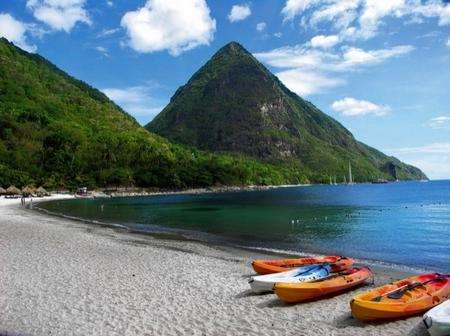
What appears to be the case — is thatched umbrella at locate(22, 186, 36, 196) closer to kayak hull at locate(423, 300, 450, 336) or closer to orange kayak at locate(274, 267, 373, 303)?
orange kayak at locate(274, 267, 373, 303)

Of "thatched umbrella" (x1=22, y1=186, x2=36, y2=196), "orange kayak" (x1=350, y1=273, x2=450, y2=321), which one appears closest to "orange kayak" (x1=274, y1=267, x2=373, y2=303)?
"orange kayak" (x1=350, y1=273, x2=450, y2=321)

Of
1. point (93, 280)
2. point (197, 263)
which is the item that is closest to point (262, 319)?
point (93, 280)

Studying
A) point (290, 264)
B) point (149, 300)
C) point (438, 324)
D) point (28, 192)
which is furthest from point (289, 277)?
point (28, 192)

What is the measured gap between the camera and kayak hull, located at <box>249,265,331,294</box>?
67.9ft

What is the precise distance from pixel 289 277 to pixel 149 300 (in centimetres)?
643

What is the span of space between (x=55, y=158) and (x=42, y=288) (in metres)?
189

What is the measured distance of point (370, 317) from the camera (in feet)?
54.9

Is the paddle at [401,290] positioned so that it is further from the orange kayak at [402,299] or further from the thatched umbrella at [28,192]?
the thatched umbrella at [28,192]

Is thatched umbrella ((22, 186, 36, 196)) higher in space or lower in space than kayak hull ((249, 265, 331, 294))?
higher

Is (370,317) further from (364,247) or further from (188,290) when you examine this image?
(364,247)

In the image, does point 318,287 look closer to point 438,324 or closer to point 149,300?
point 438,324

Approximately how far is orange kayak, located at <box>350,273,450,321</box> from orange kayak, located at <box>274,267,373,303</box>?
93.6 inches

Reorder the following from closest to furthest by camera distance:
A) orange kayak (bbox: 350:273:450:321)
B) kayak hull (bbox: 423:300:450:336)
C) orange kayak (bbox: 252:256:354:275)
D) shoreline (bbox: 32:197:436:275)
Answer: kayak hull (bbox: 423:300:450:336) → orange kayak (bbox: 350:273:450:321) → orange kayak (bbox: 252:256:354:275) → shoreline (bbox: 32:197:436:275)

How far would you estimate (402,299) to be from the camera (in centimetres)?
1775
